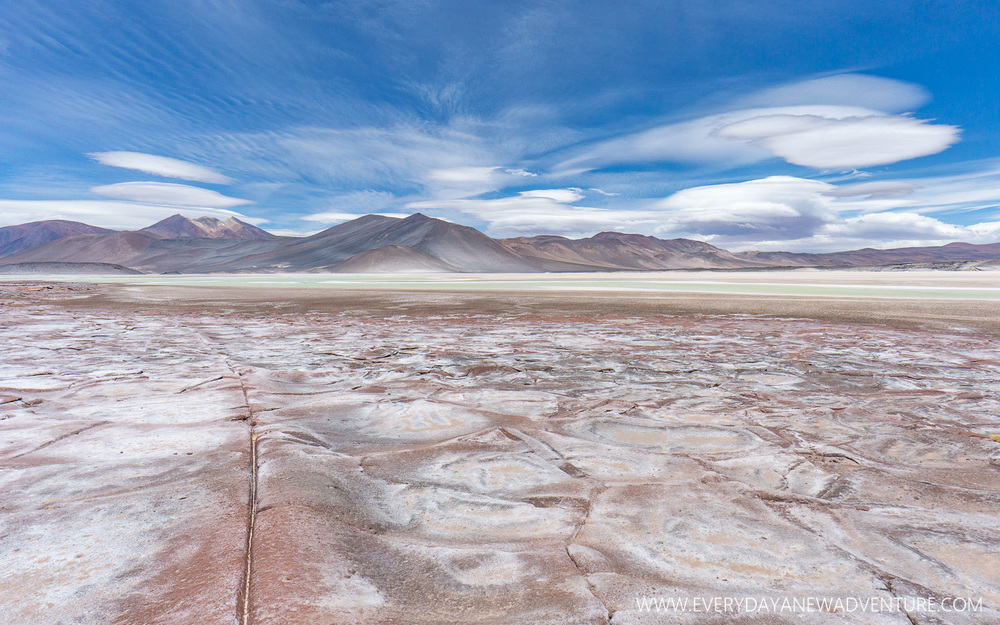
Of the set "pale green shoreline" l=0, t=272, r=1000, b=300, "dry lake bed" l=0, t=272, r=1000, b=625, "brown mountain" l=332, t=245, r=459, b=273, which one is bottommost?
"dry lake bed" l=0, t=272, r=1000, b=625

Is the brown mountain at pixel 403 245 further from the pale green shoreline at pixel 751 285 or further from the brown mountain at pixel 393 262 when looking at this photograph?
the pale green shoreline at pixel 751 285

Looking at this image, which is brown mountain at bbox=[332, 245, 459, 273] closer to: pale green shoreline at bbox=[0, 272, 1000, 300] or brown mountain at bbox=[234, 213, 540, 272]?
brown mountain at bbox=[234, 213, 540, 272]

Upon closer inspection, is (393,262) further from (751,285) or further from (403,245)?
(751,285)

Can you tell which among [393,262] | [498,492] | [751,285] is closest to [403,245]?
[393,262]

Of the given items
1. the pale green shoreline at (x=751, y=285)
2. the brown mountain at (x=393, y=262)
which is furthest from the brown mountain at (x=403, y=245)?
the pale green shoreline at (x=751, y=285)

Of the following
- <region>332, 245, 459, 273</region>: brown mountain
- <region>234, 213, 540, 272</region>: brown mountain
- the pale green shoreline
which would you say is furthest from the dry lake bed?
<region>234, 213, 540, 272</region>: brown mountain

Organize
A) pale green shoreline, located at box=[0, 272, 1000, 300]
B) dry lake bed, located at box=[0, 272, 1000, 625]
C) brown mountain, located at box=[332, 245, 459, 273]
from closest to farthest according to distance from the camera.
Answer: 1. dry lake bed, located at box=[0, 272, 1000, 625]
2. pale green shoreline, located at box=[0, 272, 1000, 300]
3. brown mountain, located at box=[332, 245, 459, 273]

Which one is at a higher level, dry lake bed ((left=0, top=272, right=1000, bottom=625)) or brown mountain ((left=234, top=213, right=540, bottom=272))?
brown mountain ((left=234, top=213, right=540, bottom=272))

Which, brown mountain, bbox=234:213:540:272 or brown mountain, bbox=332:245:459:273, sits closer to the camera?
brown mountain, bbox=332:245:459:273

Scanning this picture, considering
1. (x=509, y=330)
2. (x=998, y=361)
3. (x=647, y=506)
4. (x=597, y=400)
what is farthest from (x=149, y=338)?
(x=998, y=361)
